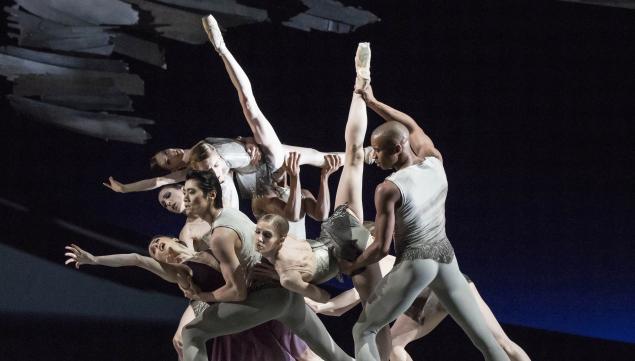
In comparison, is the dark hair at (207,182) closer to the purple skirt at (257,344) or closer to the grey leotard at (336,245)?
the grey leotard at (336,245)

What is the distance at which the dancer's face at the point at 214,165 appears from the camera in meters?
5.08

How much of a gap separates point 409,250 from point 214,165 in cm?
126

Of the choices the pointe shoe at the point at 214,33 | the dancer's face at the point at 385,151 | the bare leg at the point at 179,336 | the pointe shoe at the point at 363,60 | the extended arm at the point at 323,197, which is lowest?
the bare leg at the point at 179,336

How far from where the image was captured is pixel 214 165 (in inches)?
200

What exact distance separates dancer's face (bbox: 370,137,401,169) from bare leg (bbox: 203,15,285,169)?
1.05 m

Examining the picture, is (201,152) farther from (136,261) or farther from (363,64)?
(363,64)

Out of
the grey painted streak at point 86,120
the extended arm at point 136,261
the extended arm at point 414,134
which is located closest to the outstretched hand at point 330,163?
the extended arm at point 414,134

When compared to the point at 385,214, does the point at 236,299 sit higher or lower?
lower

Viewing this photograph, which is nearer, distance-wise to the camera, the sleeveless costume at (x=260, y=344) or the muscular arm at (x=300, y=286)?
the muscular arm at (x=300, y=286)

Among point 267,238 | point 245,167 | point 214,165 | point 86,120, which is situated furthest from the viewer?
point 86,120

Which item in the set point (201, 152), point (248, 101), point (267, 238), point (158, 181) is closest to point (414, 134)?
point (267, 238)

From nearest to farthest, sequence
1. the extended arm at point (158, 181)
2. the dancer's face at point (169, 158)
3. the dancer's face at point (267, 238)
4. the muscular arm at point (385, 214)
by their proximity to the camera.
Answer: the muscular arm at point (385, 214)
the dancer's face at point (267, 238)
the dancer's face at point (169, 158)
the extended arm at point (158, 181)

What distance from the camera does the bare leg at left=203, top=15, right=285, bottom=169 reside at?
16.8 feet

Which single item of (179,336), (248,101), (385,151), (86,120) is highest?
(385,151)
